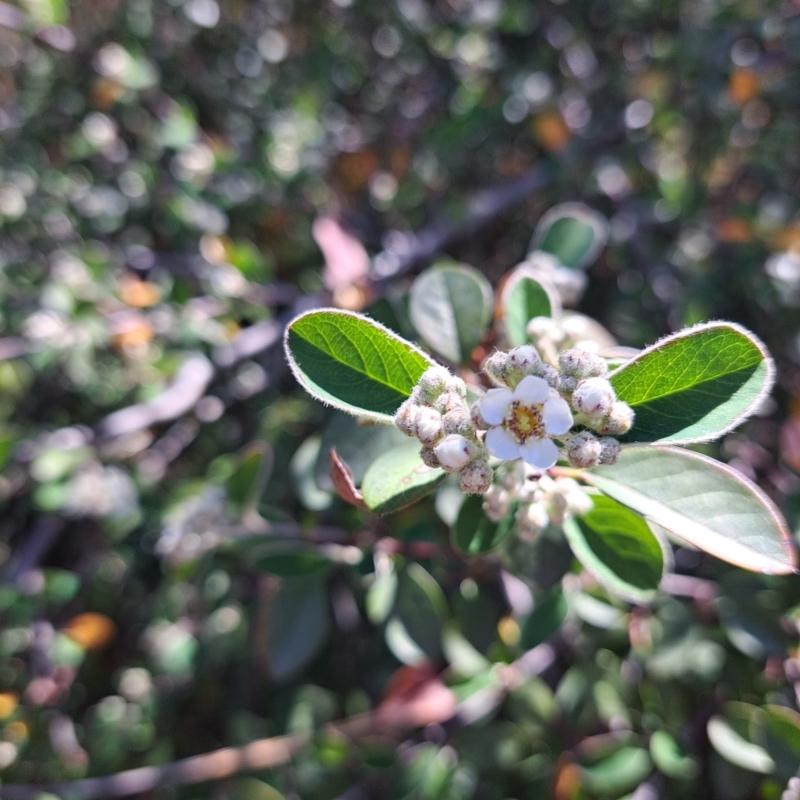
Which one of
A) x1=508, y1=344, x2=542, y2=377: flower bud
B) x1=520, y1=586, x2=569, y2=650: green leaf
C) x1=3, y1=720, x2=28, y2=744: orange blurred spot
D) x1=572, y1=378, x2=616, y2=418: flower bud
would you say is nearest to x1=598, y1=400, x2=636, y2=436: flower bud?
x1=572, y1=378, x2=616, y2=418: flower bud

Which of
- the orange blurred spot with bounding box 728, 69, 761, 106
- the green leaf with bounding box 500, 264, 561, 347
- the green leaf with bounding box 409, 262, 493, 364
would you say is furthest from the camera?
the orange blurred spot with bounding box 728, 69, 761, 106

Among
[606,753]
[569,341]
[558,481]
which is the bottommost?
[606,753]

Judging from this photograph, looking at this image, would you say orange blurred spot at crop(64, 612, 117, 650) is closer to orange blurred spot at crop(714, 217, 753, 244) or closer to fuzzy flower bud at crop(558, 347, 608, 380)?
fuzzy flower bud at crop(558, 347, 608, 380)

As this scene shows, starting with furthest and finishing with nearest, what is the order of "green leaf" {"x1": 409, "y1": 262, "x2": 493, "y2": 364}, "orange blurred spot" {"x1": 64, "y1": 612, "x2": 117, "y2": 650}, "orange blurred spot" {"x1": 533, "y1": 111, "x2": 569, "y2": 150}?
"orange blurred spot" {"x1": 533, "y1": 111, "x2": 569, "y2": 150}
"orange blurred spot" {"x1": 64, "y1": 612, "x2": 117, "y2": 650}
"green leaf" {"x1": 409, "y1": 262, "x2": 493, "y2": 364}

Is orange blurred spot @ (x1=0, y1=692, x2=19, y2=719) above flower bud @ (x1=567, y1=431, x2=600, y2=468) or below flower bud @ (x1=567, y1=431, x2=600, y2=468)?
below

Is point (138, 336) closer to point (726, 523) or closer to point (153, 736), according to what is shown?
point (153, 736)

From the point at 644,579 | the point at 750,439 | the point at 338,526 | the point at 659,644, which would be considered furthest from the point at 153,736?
the point at 750,439
